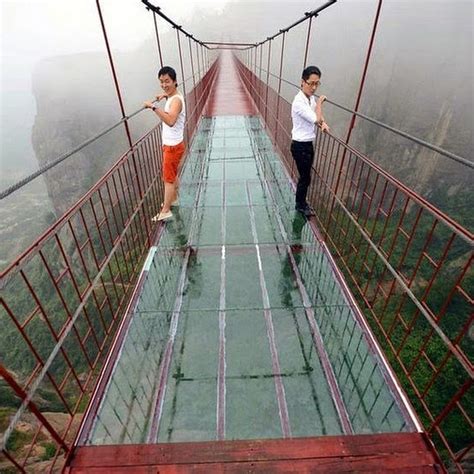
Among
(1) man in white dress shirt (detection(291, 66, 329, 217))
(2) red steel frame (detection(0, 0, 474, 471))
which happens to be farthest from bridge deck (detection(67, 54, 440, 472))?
(1) man in white dress shirt (detection(291, 66, 329, 217))

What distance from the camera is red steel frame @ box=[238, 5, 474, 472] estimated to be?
2.19 metres

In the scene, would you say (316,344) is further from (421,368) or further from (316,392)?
(421,368)

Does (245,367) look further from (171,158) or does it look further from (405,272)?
(405,272)

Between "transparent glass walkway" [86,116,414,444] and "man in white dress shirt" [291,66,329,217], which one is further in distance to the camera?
"man in white dress shirt" [291,66,329,217]

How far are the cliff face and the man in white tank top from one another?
143 feet

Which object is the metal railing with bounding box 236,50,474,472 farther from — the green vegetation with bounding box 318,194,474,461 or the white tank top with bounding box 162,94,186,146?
the white tank top with bounding box 162,94,186,146

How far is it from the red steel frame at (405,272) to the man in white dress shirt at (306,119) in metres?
0.22

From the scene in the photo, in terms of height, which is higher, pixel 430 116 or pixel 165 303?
pixel 165 303

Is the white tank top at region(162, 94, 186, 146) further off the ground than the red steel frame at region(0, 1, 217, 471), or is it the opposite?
the white tank top at region(162, 94, 186, 146)

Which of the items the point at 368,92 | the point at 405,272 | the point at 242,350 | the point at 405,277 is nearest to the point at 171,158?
the point at 242,350

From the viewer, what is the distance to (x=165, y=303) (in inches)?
148

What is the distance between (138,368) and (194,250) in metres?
1.95

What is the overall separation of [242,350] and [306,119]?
2904 mm

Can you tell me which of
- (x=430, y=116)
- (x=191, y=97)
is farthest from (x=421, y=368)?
(x=430, y=116)
